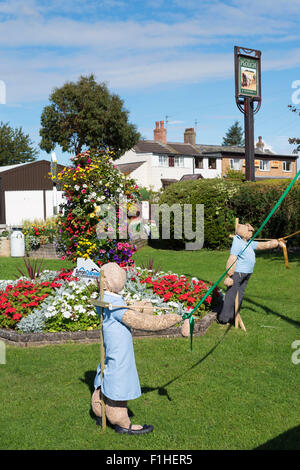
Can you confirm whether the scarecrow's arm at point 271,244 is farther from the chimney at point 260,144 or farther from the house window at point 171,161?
the chimney at point 260,144

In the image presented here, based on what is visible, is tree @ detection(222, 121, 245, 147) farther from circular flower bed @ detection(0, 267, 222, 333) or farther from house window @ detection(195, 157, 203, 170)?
circular flower bed @ detection(0, 267, 222, 333)

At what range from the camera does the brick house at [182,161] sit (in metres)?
48.0

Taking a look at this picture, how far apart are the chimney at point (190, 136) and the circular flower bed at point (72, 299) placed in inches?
1943

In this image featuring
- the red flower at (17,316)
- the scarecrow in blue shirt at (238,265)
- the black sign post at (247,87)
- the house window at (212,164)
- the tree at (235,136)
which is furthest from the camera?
the tree at (235,136)

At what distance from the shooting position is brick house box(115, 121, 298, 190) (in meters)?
48.0

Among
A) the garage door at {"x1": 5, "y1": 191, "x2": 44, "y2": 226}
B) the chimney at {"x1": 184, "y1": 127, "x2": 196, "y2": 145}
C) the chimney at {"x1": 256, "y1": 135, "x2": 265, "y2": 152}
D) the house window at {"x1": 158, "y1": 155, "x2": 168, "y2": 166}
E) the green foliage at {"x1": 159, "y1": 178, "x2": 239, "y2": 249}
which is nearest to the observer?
the green foliage at {"x1": 159, "y1": 178, "x2": 239, "y2": 249}

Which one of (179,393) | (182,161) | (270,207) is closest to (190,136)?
(182,161)

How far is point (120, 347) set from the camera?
433 centimetres

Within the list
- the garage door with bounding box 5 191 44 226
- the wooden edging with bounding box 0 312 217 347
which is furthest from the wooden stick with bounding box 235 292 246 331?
the garage door with bounding box 5 191 44 226

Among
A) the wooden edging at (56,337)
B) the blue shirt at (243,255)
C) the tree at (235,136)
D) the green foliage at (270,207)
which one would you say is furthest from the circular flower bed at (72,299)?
the tree at (235,136)

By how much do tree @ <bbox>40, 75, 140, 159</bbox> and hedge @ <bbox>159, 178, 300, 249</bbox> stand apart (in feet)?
69.4

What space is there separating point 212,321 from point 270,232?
1016 centimetres

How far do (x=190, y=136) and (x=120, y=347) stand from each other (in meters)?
54.5
